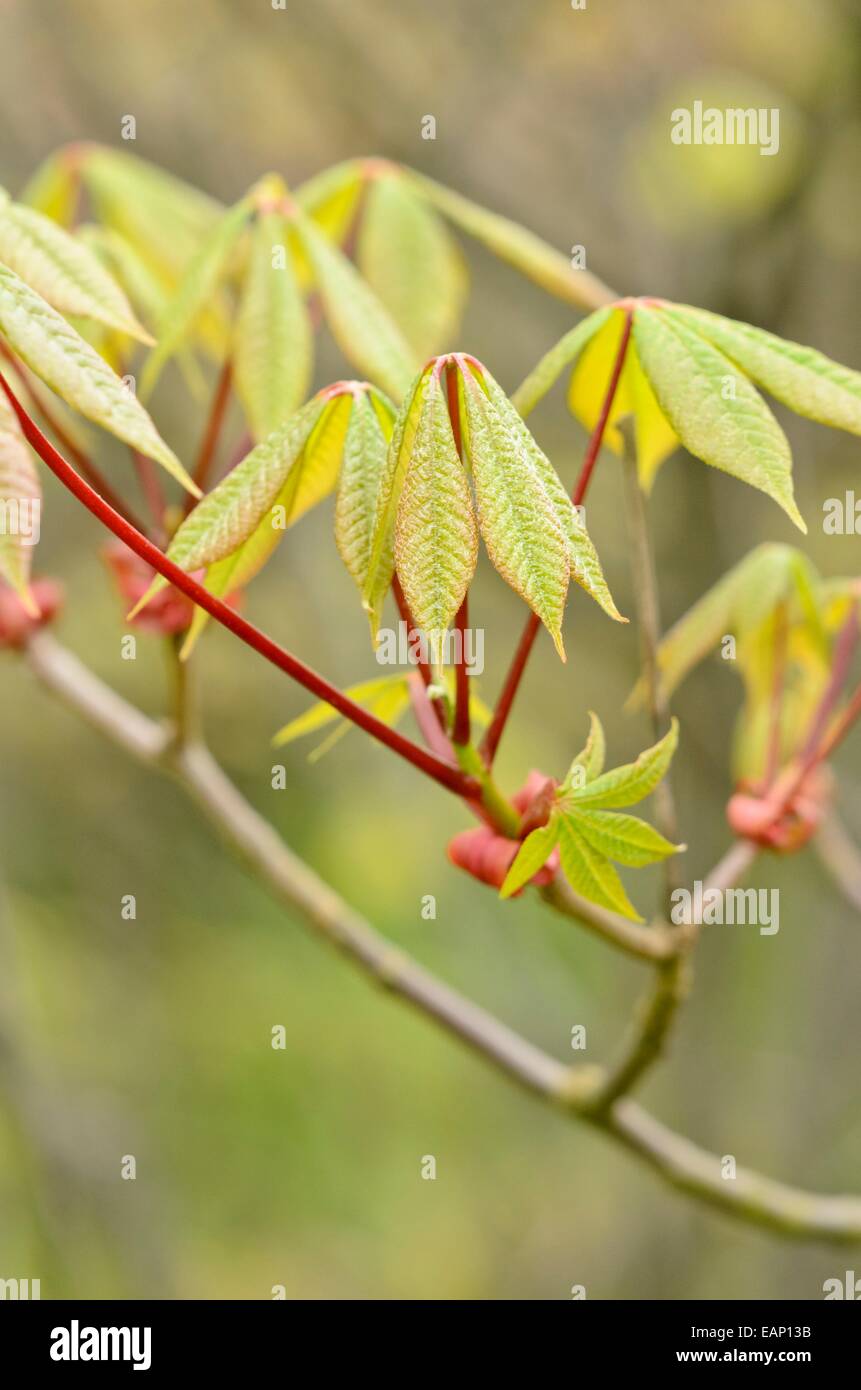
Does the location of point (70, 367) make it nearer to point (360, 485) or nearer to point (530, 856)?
point (360, 485)

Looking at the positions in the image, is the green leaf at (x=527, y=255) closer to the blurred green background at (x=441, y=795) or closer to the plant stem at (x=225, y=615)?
the plant stem at (x=225, y=615)

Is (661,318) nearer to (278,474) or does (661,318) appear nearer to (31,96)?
(278,474)

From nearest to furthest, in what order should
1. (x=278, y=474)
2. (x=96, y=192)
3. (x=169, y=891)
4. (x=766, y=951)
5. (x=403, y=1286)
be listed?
(x=278, y=474) → (x=96, y=192) → (x=766, y=951) → (x=169, y=891) → (x=403, y=1286)

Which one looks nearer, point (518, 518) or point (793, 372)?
point (518, 518)

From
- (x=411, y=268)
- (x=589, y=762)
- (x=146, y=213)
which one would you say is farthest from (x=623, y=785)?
(x=146, y=213)

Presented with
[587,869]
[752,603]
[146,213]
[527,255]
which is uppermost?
[146,213]

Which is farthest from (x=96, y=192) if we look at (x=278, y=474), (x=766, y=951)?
(x=766, y=951)

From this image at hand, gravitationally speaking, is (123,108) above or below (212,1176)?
above
